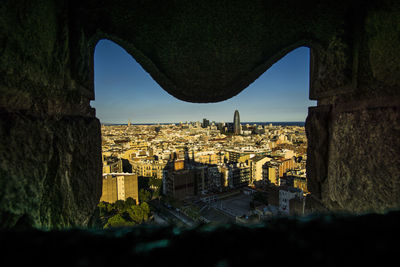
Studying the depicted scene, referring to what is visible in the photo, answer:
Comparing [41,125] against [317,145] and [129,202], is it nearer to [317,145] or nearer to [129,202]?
[317,145]

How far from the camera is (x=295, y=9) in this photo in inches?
44.3

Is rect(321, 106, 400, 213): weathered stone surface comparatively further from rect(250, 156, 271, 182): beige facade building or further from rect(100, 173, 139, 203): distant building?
rect(250, 156, 271, 182): beige facade building

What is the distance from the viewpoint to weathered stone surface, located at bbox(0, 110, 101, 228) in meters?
0.58

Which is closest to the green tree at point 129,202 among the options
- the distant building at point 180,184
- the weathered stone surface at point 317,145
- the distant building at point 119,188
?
the distant building at point 119,188

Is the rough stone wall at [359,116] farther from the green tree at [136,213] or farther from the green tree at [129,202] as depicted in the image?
the green tree at [129,202]

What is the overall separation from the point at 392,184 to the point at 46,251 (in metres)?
1.12

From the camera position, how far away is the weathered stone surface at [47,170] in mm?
578

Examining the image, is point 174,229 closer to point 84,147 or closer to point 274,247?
point 274,247

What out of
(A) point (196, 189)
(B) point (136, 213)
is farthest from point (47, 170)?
(A) point (196, 189)

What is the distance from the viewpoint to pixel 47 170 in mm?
743

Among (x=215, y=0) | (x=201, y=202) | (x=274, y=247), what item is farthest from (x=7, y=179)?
(x=201, y=202)

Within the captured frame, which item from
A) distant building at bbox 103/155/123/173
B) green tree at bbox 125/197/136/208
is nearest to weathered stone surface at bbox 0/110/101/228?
green tree at bbox 125/197/136/208

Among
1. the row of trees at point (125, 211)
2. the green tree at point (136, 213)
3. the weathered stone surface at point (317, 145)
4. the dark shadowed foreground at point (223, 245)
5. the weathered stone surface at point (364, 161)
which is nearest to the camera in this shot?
the dark shadowed foreground at point (223, 245)

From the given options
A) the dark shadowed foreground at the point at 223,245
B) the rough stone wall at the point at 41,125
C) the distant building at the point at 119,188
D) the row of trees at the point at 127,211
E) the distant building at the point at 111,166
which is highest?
the rough stone wall at the point at 41,125
